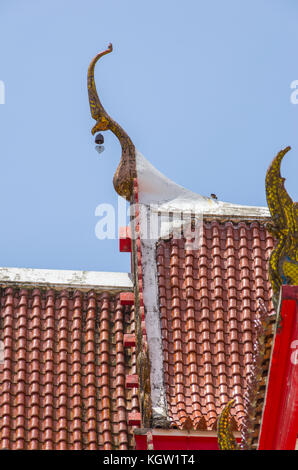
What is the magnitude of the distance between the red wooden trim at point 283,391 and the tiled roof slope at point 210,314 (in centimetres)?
470

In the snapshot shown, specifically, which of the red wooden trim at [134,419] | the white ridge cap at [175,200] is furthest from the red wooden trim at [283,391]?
the white ridge cap at [175,200]

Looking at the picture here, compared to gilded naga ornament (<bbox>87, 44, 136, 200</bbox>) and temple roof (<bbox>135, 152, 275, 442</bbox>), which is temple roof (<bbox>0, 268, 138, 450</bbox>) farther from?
gilded naga ornament (<bbox>87, 44, 136, 200</bbox>)

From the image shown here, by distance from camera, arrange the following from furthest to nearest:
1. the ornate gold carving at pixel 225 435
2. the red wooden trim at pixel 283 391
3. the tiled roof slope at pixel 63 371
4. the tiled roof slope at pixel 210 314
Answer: the tiled roof slope at pixel 63 371, the tiled roof slope at pixel 210 314, the ornate gold carving at pixel 225 435, the red wooden trim at pixel 283 391

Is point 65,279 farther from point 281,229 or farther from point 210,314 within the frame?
point 281,229

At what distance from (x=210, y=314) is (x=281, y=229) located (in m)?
6.04

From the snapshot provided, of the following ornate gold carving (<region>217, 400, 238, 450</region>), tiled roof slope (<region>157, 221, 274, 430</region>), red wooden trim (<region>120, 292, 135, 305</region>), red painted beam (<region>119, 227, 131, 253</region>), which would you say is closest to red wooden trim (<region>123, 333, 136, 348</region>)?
tiled roof slope (<region>157, 221, 274, 430</region>)

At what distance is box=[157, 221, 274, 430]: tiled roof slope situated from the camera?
67.6ft

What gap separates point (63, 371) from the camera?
22.2 metres

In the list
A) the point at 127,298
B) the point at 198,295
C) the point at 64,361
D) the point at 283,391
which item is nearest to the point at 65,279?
the point at 127,298

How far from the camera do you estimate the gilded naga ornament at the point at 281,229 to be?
51.0 ft

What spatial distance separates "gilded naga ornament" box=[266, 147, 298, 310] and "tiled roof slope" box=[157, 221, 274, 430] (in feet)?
15.0

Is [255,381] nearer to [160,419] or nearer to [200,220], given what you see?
[160,419]

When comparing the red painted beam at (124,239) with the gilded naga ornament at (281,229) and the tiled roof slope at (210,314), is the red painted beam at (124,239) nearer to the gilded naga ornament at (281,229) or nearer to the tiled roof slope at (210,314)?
the tiled roof slope at (210,314)

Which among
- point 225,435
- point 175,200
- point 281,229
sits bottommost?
point 225,435
